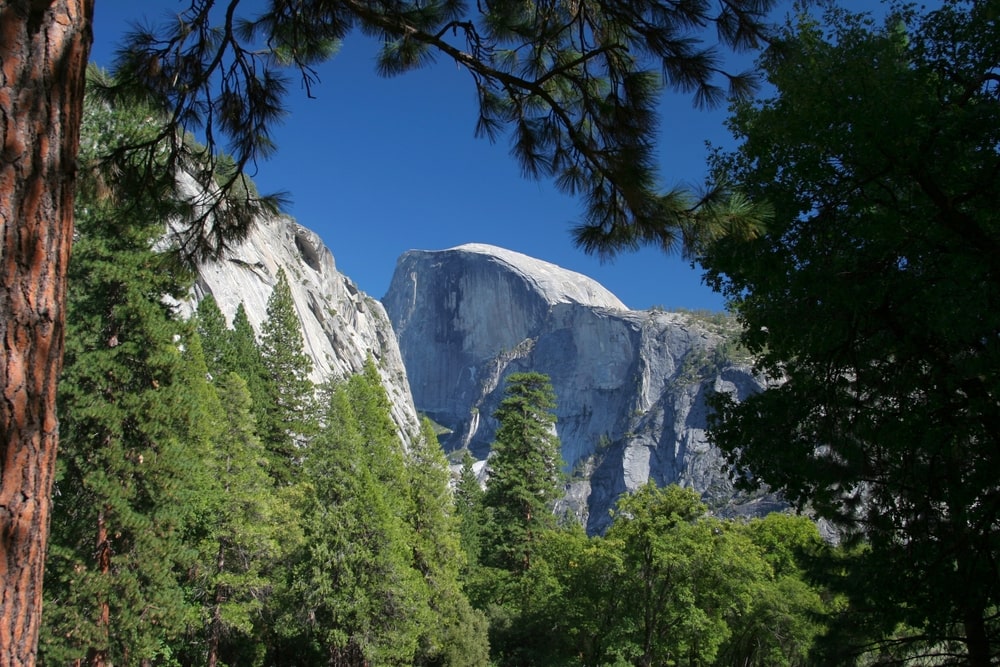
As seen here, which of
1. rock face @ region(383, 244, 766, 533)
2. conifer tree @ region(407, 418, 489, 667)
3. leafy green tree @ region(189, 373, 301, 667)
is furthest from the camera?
rock face @ region(383, 244, 766, 533)

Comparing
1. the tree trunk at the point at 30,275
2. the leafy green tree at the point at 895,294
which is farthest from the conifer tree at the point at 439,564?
the tree trunk at the point at 30,275

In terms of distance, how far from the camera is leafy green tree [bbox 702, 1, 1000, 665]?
4625mm

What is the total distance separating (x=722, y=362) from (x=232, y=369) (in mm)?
117109

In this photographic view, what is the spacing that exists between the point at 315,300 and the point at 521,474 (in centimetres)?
3776

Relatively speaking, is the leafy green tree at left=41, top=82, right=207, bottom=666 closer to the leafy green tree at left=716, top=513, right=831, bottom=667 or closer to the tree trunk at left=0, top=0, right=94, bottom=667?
the tree trunk at left=0, top=0, right=94, bottom=667

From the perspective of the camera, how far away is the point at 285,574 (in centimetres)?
1691

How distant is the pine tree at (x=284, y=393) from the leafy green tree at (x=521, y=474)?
8591mm

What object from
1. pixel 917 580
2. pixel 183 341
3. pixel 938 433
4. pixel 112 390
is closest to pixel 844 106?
pixel 938 433

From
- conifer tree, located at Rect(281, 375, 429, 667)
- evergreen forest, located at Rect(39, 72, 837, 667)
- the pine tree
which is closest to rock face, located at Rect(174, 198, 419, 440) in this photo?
the pine tree

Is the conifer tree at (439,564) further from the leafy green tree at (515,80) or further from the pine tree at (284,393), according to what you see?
the leafy green tree at (515,80)

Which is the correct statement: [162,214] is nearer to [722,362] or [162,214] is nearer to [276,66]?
[276,66]

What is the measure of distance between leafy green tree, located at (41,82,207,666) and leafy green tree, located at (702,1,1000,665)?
11.0 m

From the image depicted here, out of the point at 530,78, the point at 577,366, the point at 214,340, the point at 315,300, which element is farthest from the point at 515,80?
the point at 577,366

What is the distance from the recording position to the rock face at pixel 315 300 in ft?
138
